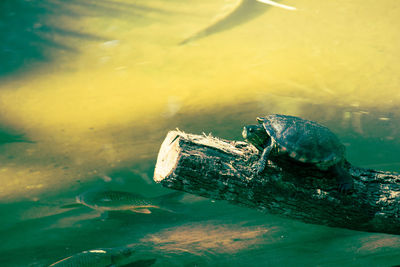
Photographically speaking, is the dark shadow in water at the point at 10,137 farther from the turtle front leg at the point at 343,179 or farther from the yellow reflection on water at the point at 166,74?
the turtle front leg at the point at 343,179

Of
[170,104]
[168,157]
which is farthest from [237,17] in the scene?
[168,157]

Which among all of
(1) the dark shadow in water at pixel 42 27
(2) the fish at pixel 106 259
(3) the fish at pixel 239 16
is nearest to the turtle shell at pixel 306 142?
(2) the fish at pixel 106 259

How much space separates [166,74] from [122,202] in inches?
97.2

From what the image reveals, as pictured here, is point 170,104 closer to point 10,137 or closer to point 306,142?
point 10,137

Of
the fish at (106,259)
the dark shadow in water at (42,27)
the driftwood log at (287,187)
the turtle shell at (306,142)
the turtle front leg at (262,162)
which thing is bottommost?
the fish at (106,259)

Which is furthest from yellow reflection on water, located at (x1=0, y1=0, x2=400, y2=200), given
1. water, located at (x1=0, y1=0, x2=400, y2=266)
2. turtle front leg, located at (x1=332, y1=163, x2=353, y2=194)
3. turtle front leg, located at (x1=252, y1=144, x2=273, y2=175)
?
turtle front leg, located at (x1=332, y1=163, x2=353, y2=194)

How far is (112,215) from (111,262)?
1.76 ft

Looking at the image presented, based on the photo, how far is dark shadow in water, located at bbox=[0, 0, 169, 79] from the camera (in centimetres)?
543

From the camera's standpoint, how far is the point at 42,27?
6.05 m

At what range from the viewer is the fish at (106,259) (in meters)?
2.22

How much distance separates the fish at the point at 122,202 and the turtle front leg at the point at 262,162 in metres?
0.96

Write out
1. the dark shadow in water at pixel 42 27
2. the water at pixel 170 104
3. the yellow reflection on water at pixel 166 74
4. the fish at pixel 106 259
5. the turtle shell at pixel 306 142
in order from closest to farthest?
the turtle shell at pixel 306 142 < the fish at pixel 106 259 < the water at pixel 170 104 < the yellow reflection on water at pixel 166 74 < the dark shadow in water at pixel 42 27

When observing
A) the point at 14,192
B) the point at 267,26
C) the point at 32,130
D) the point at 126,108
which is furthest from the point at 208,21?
the point at 14,192

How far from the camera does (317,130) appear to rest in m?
2.15
